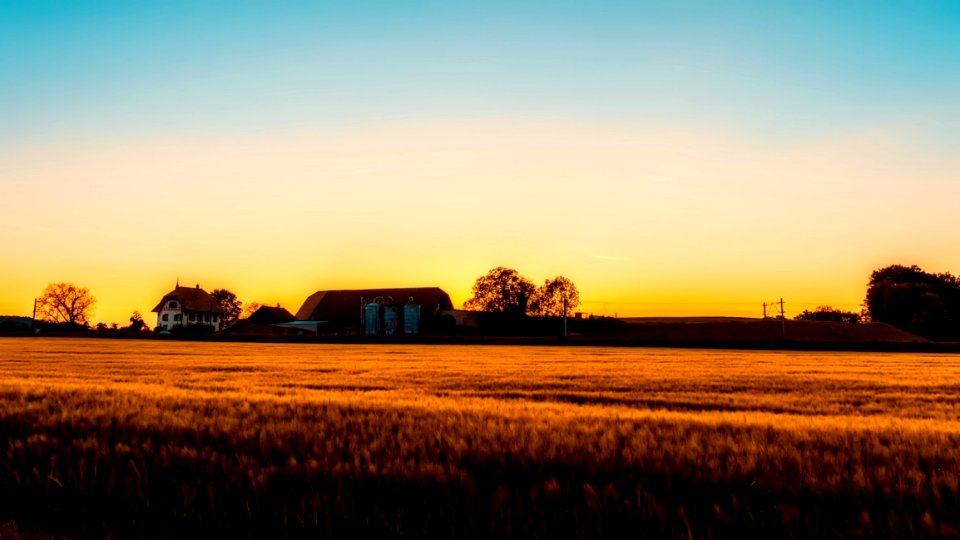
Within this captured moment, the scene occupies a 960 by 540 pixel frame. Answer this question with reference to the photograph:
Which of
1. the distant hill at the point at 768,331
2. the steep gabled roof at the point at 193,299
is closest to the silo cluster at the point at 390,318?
the distant hill at the point at 768,331

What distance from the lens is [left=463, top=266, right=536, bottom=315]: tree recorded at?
116 m

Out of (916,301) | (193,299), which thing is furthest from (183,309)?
(916,301)

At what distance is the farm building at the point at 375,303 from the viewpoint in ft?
374

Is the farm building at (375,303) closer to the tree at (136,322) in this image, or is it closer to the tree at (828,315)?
Answer: the tree at (136,322)

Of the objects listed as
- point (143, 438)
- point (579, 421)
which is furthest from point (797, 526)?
point (143, 438)

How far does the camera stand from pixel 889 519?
354 centimetres

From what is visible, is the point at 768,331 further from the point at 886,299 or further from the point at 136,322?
the point at 136,322

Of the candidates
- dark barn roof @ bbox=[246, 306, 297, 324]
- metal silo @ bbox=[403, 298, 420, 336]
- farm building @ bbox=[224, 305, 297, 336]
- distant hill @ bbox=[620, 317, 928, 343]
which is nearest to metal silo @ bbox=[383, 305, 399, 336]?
metal silo @ bbox=[403, 298, 420, 336]

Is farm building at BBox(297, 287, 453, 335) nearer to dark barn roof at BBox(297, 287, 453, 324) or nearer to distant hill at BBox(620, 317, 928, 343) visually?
dark barn roof at BBox(297, 287, 453, 324)

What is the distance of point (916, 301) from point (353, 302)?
112348mm

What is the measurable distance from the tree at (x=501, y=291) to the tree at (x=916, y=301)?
2793 inches

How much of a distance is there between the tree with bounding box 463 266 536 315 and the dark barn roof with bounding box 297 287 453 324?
7.42m

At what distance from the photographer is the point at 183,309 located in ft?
440

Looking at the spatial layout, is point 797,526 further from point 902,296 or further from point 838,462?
point 902,296
